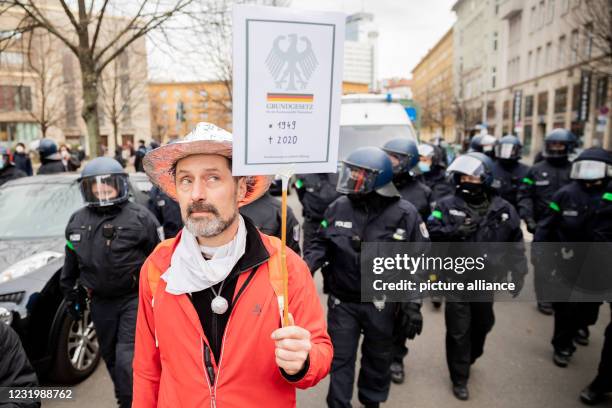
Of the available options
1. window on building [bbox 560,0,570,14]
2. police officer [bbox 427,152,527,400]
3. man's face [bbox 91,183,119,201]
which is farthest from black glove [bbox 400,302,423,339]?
window on building [bbox 560,0,570,14]

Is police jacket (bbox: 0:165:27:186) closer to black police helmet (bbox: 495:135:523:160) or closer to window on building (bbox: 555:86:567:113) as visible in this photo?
black police helmet (bbox: 495:135:523:160)

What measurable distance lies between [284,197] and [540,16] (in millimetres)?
44957

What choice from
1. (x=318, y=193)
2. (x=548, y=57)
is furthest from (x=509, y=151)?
(x=548, y=57)

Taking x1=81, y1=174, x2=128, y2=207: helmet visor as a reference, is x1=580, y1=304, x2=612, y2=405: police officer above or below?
below

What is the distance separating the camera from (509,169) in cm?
729

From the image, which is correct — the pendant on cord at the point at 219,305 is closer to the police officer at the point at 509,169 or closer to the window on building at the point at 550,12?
the police officer at the point at 509,169

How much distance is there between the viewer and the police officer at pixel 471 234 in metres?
4.03

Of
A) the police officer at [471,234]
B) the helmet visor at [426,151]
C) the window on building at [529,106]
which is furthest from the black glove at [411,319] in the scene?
the window on building at [529,106]

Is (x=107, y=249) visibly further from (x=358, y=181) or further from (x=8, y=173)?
(x=8, y=173)

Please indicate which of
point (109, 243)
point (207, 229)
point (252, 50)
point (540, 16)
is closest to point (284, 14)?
point (252, 50)

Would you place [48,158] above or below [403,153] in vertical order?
below

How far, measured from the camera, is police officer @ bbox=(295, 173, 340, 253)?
6457mm

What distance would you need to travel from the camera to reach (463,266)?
4.23 m

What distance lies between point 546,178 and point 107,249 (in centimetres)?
597
